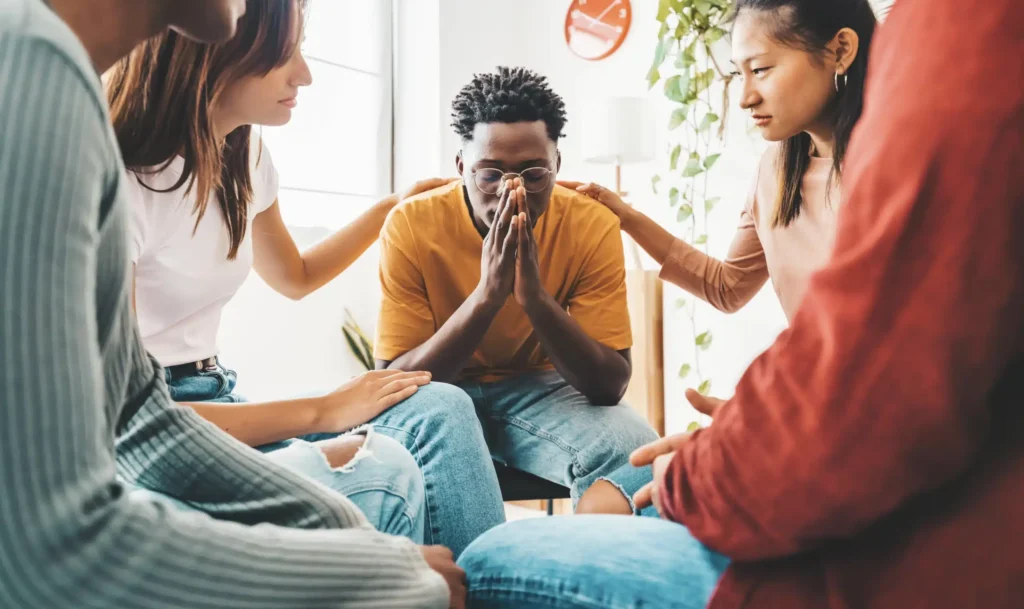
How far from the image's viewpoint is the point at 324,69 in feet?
10.1

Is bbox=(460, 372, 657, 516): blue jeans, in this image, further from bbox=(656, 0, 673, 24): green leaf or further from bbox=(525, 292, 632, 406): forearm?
bbox=(656, 0, 673, 24): green leaf

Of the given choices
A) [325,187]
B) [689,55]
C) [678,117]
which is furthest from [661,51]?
[325,187]

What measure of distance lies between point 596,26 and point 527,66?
0.36 m

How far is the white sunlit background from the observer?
2.67 metres

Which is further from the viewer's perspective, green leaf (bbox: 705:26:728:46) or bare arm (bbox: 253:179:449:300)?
green leaf (bbox: 705:26:728:46)

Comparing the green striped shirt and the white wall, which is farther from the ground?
the white wall

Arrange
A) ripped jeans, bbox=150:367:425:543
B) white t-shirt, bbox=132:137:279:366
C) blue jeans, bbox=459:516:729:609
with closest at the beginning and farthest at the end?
blue jeans, bbox=459:516:729:609
ripped jeans, bbox=150:367:425:543
white t-shirt, bbox=132:137:279:366

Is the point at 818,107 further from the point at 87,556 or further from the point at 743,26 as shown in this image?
the point at 87,556

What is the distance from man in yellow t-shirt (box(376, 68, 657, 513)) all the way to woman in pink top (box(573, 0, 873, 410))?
323mm

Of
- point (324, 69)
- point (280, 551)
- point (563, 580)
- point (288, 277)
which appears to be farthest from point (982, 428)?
point (324, 69)

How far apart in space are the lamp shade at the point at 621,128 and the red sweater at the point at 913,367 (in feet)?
7.00

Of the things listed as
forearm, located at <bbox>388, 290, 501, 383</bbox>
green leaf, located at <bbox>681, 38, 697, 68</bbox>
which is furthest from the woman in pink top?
green leaf, located at <bbox>681, 38, 697, 68</bbox>

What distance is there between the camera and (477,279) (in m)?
1.58

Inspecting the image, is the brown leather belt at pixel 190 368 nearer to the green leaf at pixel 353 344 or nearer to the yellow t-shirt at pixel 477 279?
the yellow t-shirt at pixel 477 279
